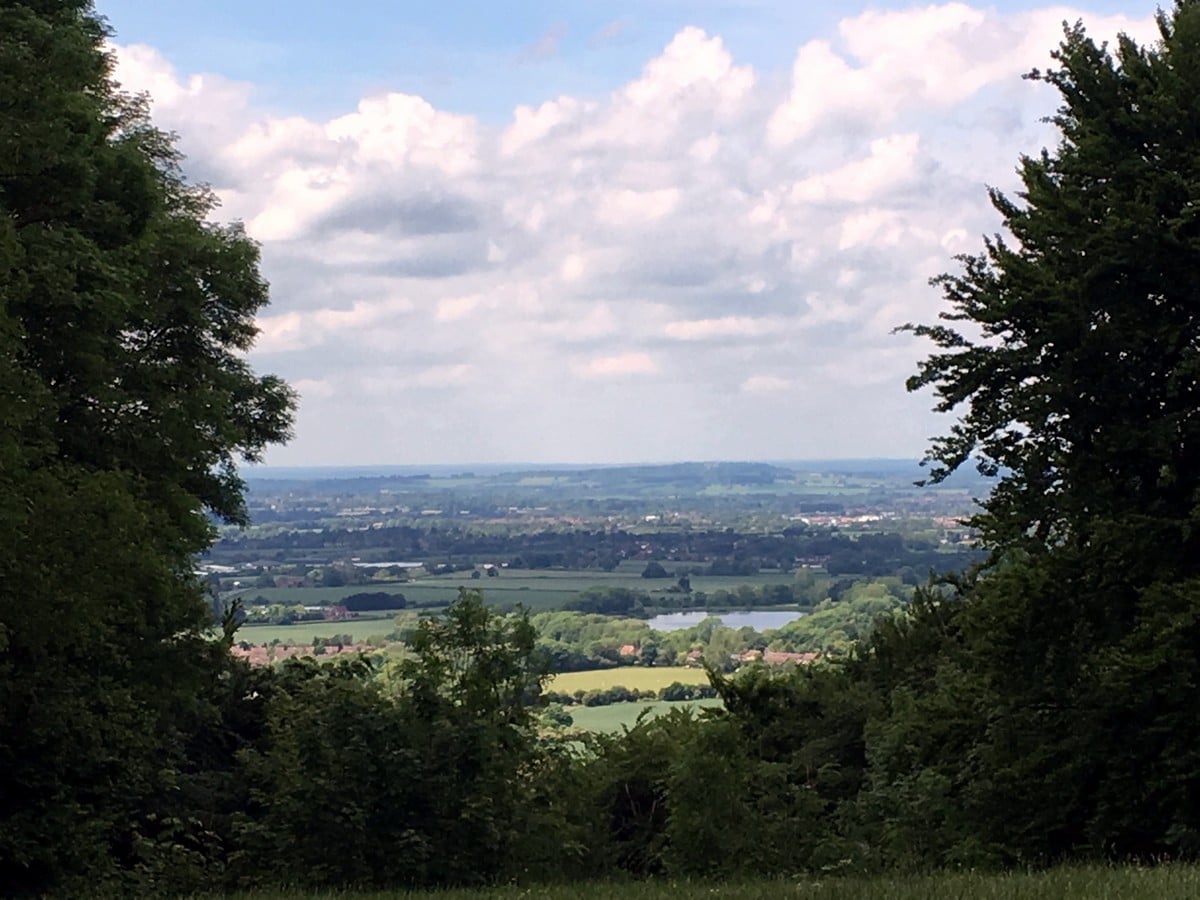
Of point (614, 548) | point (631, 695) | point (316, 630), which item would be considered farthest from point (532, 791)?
point (614, 548)

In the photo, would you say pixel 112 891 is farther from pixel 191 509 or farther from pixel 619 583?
pixel 619 583

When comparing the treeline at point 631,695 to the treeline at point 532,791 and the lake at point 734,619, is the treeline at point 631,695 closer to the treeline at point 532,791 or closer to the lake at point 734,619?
the lake at point 734,619

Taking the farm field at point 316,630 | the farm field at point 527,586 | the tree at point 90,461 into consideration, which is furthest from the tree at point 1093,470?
the farm field at point 316,630

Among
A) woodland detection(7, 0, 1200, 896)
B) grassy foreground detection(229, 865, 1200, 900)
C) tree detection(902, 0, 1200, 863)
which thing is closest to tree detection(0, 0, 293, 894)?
woodland detection(7, 0, 1200, 896)

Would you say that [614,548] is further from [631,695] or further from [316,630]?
[631,695]

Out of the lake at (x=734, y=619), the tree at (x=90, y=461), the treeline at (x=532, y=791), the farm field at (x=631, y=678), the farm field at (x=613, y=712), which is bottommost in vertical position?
the lake at (x=734, y=619)

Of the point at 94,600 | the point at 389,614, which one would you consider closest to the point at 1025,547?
the point at 94,600

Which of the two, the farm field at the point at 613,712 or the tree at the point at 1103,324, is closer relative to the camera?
the tree at the point at 1103,324
